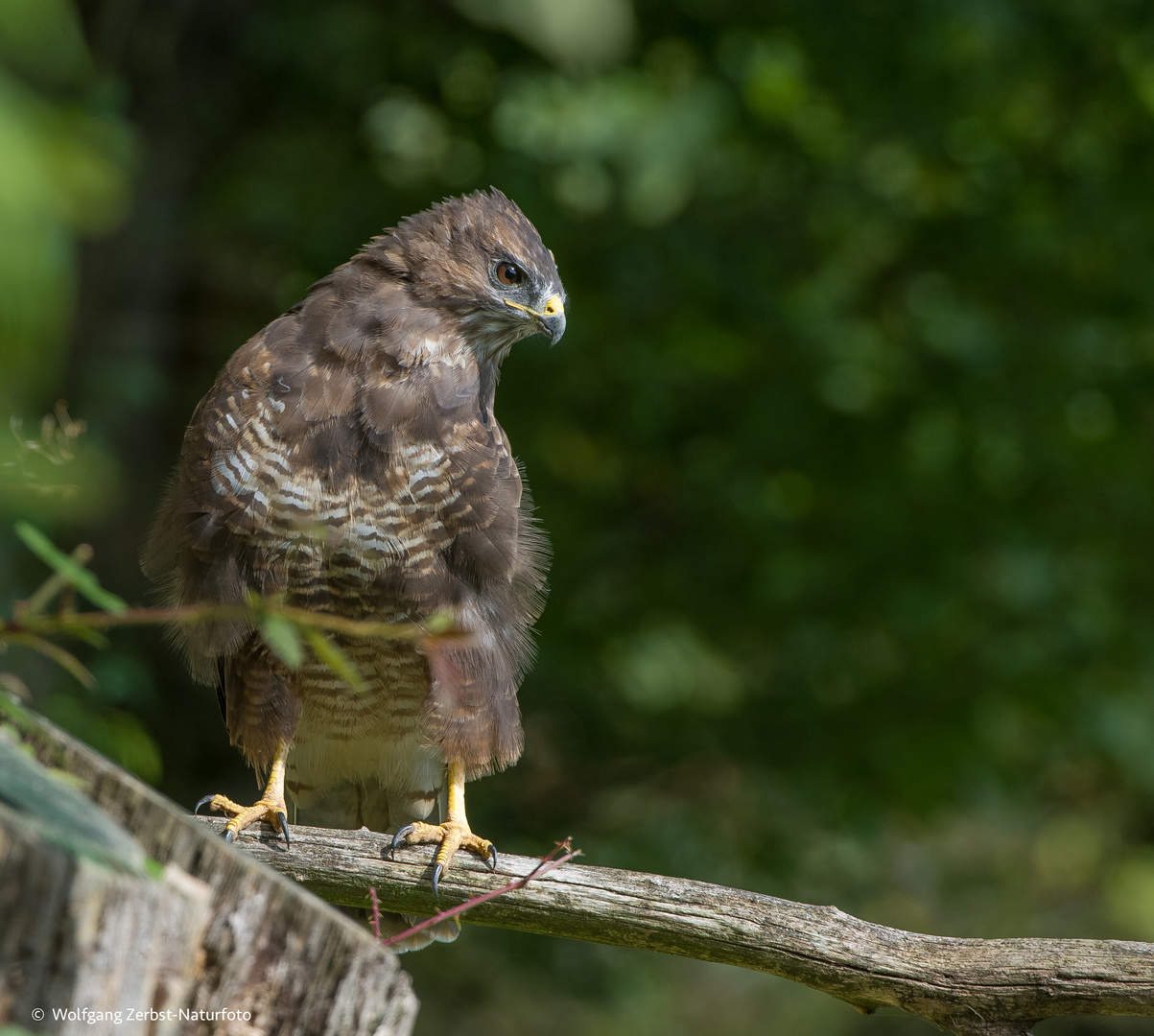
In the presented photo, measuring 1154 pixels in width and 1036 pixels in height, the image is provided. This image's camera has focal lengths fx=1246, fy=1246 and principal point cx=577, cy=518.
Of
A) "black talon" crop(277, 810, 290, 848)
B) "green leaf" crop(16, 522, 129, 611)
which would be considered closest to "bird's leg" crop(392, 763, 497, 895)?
"black talon" crop(277, 810, 290, 848)

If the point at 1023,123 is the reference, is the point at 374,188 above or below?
below

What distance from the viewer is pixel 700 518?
5.54m

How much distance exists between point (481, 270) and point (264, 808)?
4.81ft

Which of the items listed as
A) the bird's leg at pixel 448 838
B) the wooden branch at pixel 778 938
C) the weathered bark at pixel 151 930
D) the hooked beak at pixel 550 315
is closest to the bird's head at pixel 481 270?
the hooked beak at pixel 550 315

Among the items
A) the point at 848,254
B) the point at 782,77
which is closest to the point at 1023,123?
the point at 848,254

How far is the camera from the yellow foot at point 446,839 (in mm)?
2830

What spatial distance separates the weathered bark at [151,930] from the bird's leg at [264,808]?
5.20ft

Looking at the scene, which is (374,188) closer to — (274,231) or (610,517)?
(274,231)

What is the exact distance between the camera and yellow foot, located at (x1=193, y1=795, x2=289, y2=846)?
2902 mm

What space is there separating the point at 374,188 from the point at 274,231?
17.9 inches

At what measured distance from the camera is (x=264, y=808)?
3041 millimetres

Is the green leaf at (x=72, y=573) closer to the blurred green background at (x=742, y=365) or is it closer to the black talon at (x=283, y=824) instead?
the black talon at (x=283, y=824)

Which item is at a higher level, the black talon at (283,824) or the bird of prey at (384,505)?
the bird of prey at (384,505)

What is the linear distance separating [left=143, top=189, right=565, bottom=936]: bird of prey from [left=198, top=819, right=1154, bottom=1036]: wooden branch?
0.16m
